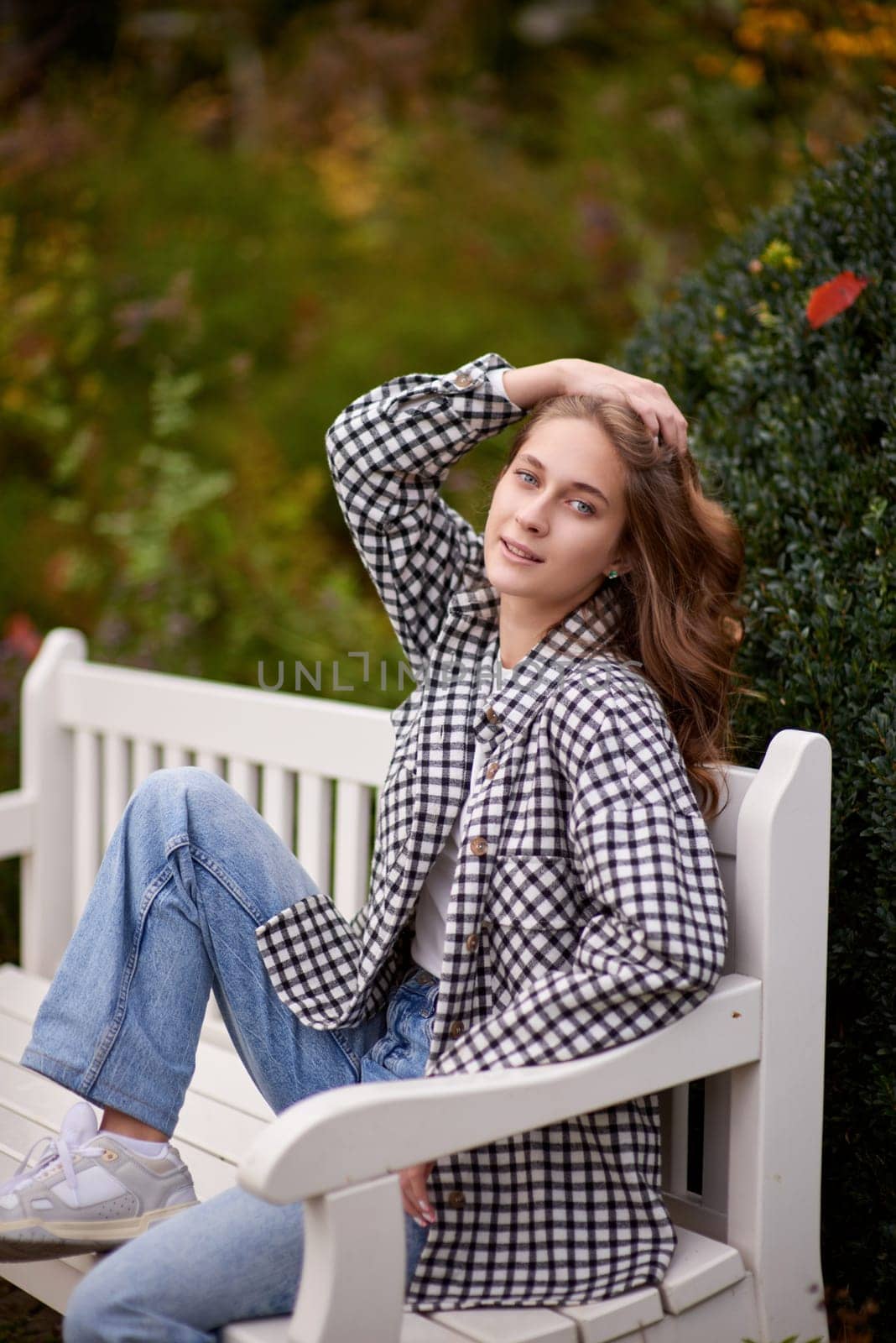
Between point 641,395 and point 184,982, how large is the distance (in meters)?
1.13

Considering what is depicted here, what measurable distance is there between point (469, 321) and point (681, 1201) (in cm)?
478

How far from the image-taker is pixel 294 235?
7.02 metres

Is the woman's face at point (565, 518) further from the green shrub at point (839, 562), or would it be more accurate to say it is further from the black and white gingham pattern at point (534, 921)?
the green shrub at point (839, 562)

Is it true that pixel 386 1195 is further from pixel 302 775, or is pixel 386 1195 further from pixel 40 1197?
pixel 302 775

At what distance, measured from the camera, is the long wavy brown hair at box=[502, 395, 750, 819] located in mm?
2061

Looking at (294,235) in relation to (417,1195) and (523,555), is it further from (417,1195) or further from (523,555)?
(417,1195)

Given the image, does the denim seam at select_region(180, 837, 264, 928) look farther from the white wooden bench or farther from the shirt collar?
the shirt collar

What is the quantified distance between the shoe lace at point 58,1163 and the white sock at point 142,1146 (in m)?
0.04

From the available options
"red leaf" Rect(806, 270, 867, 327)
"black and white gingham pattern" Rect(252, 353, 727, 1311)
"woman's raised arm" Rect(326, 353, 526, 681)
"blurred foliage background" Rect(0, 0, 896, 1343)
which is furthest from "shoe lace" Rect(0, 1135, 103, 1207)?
"blurred foliage background" Rect(0, 0, 896, 1343)

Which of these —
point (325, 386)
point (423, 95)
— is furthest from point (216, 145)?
point (325, 386)

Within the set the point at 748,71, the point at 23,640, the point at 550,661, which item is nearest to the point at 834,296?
the point at 550,661

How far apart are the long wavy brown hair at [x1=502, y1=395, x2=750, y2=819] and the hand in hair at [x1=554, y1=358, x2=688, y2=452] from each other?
0.5 inches

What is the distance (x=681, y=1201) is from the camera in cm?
208

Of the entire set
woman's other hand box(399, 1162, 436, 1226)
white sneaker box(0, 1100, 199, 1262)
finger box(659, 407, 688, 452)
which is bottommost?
white sneaker box(0, 1100, 199, 1262)
